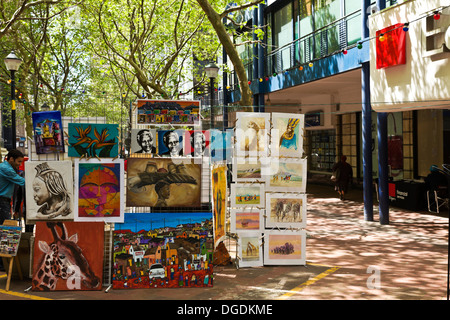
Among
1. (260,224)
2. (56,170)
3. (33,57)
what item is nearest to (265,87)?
(33,57)

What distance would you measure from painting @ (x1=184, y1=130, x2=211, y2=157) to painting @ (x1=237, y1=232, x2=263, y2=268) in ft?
5.42

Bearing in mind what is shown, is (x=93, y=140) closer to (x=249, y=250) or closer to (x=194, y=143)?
(x=194, y=143)

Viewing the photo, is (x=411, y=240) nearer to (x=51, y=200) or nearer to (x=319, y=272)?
(x=319, y=272)

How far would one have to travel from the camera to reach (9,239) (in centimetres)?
727

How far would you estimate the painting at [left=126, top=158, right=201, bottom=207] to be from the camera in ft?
24.0

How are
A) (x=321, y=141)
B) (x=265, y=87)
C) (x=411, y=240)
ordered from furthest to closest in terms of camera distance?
(x=321, y=141) → (x=265, y=87) → (x=411, y=240)

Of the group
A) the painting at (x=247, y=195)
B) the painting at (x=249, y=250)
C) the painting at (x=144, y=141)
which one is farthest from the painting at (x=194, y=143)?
the painting at (x=249, y=250)

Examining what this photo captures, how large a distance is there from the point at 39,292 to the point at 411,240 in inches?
298

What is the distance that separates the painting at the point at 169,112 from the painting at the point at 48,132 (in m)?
1.47

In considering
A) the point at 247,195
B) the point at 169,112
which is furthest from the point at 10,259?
the point at 247,195

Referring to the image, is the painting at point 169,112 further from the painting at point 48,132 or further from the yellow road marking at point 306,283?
the yellow road marking at point 306,283

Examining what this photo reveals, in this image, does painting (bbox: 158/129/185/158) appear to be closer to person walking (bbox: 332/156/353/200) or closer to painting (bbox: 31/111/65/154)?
painting (bbox: 31/111/65/154)

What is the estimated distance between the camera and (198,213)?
7.37m

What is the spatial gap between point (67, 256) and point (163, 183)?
1717 mm
